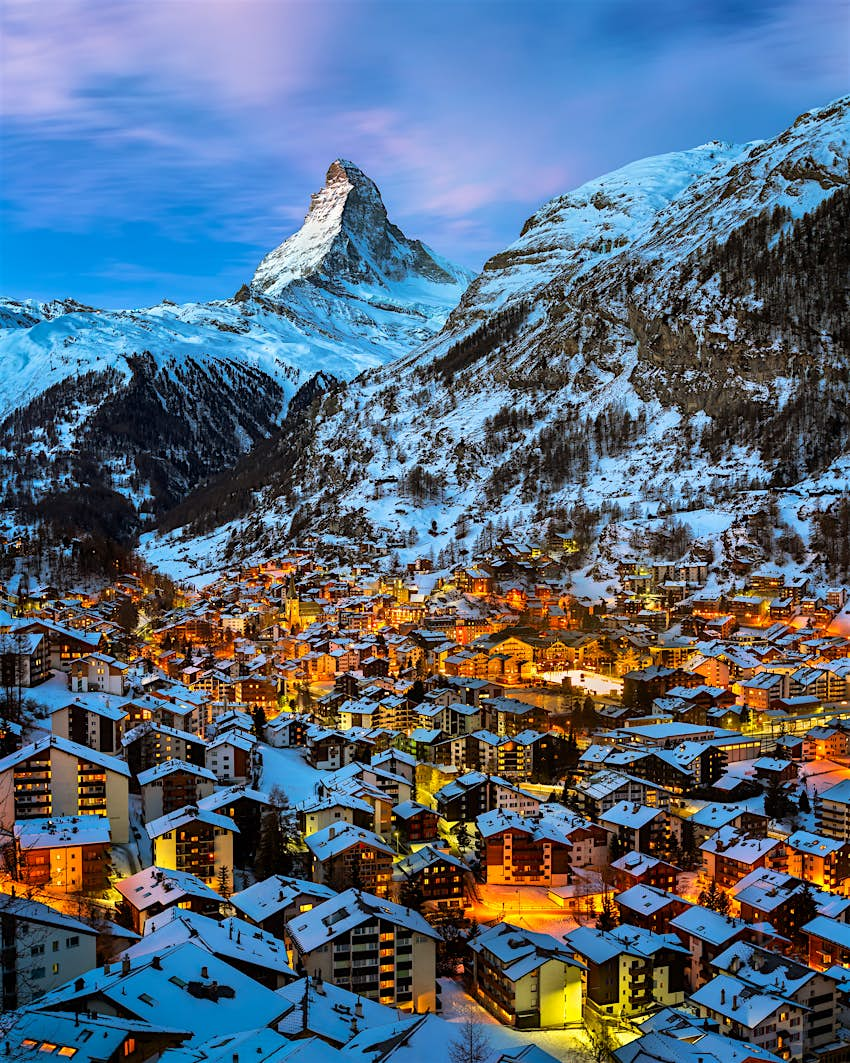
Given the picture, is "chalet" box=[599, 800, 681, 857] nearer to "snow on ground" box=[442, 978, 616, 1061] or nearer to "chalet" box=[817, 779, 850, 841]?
"chalet" box=[817, 779, 850, 841]

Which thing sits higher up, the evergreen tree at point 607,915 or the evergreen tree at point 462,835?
the evergreen tree at point 462,835

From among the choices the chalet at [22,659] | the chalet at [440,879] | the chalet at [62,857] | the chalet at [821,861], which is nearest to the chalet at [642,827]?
the chalet at [821,861]

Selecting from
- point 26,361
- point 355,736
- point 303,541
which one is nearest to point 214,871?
point 355,736

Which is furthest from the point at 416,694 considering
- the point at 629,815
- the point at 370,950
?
the point at 370,950

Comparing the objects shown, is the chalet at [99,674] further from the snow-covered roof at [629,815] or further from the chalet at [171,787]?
the snow-covered roof at [629,815]

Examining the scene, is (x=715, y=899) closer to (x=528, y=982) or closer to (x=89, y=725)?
(x=528, y=982)

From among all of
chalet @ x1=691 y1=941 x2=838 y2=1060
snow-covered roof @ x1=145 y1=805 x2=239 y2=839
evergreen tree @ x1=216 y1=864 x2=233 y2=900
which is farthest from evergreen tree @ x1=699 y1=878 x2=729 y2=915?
snow-covered roof @ x1=145 y1=805 x2=239 y2=839
